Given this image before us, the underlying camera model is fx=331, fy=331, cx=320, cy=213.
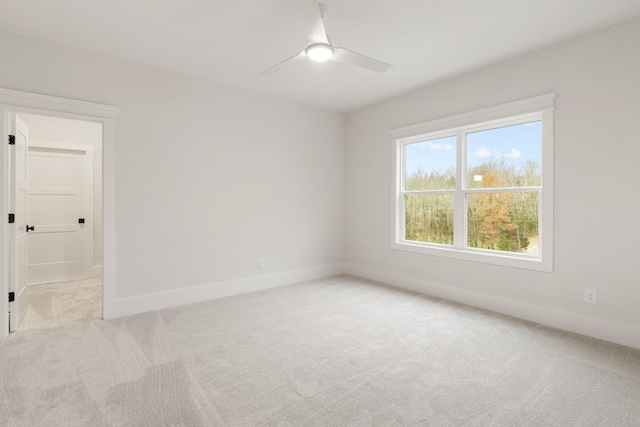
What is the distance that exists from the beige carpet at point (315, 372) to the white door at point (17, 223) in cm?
34

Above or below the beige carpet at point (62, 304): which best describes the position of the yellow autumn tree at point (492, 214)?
above

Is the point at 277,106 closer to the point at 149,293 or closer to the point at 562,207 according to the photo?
the point at 149,293

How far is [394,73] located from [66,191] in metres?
4.99

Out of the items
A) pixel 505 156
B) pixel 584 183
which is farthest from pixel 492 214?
pixel 584 183

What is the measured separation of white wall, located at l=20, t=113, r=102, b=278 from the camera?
15.5 feet

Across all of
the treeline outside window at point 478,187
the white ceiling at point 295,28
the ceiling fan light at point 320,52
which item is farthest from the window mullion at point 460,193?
the ceiling fan light at point 320,52

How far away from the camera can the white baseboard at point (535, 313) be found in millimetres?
2707

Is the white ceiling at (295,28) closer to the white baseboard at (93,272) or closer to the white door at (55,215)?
the white door at (55,215)

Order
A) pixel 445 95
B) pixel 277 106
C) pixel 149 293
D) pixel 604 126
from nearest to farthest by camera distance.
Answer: pixel 604 126 < pixel 149 293 < pixel 445 95 < pixel 277 106

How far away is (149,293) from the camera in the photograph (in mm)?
3562

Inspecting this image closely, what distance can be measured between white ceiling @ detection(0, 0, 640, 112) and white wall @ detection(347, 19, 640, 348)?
0.69 feet

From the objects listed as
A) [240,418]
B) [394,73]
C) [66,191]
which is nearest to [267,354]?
[240,418]

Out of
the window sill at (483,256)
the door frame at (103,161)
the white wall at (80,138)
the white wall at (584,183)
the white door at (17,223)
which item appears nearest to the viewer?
the white wall at (584,183)

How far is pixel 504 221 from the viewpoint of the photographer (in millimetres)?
3566
